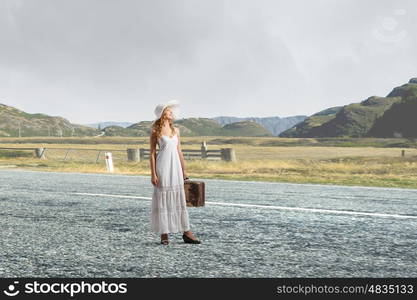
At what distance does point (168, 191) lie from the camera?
6863 millimetres

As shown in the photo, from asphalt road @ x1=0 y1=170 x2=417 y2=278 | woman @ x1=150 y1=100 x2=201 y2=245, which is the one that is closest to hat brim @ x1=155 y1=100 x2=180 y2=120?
woman @ x1=150 y1=100 x2=201 y2=245

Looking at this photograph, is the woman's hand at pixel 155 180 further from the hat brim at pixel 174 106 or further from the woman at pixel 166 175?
the hat brim at pixel 174 106

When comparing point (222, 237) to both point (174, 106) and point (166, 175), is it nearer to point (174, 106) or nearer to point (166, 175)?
point (166, 175)

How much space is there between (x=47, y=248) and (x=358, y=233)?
413 cm

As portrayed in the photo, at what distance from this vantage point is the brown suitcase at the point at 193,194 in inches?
289

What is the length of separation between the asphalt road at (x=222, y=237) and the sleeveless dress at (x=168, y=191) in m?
0.32

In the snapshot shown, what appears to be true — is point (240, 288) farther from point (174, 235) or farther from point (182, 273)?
point (174, 235)

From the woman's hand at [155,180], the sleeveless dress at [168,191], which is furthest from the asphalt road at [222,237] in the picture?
the woman's hand at [155,180]

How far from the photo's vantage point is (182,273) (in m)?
5.63

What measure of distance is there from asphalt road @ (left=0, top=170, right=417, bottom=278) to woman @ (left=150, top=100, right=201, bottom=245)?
0.36 meters

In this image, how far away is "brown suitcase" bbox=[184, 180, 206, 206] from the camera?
7352 mm

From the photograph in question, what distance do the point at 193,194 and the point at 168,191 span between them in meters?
0.61

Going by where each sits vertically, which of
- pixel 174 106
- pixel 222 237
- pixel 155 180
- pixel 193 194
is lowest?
pixel 222 237

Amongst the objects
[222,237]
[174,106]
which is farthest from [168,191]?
[222,237]
